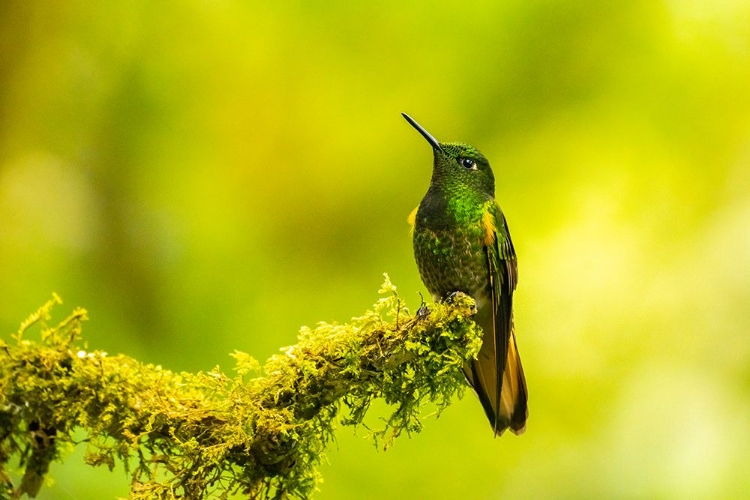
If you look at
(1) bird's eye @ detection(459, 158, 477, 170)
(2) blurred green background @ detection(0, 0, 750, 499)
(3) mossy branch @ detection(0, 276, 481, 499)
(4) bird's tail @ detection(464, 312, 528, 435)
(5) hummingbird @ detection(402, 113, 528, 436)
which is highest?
(2) blurred green background @ detection(0, 0, 750, 499)

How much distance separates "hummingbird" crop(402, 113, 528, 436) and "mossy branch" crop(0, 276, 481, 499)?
0.48 meters

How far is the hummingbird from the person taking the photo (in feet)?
7.48

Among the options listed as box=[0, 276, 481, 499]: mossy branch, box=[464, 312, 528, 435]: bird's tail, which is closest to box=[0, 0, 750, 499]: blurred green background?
box=[464, 312, 528, 435]: bird's tail

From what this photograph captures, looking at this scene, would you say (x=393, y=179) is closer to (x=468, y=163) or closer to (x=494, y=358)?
(x=468, y=163)

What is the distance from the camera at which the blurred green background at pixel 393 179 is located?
364 centimetres

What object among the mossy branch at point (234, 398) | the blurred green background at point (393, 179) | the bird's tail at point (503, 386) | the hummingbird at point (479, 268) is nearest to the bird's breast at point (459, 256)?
the hummingbird at point (479, 268)

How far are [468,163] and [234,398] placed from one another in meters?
1.20

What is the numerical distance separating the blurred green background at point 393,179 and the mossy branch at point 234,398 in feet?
5.95

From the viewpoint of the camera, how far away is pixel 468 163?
2.49m

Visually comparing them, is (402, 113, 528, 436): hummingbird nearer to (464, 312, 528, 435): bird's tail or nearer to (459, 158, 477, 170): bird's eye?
(464, 312, 528, 435): bird's tail

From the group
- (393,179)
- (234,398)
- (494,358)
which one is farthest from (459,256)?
(393,179)

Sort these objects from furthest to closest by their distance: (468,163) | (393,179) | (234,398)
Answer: (393,179), (468,163), (234,398)

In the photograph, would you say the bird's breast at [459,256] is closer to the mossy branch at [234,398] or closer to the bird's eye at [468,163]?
the bird's eye at [468,163]

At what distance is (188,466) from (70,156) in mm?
2704
